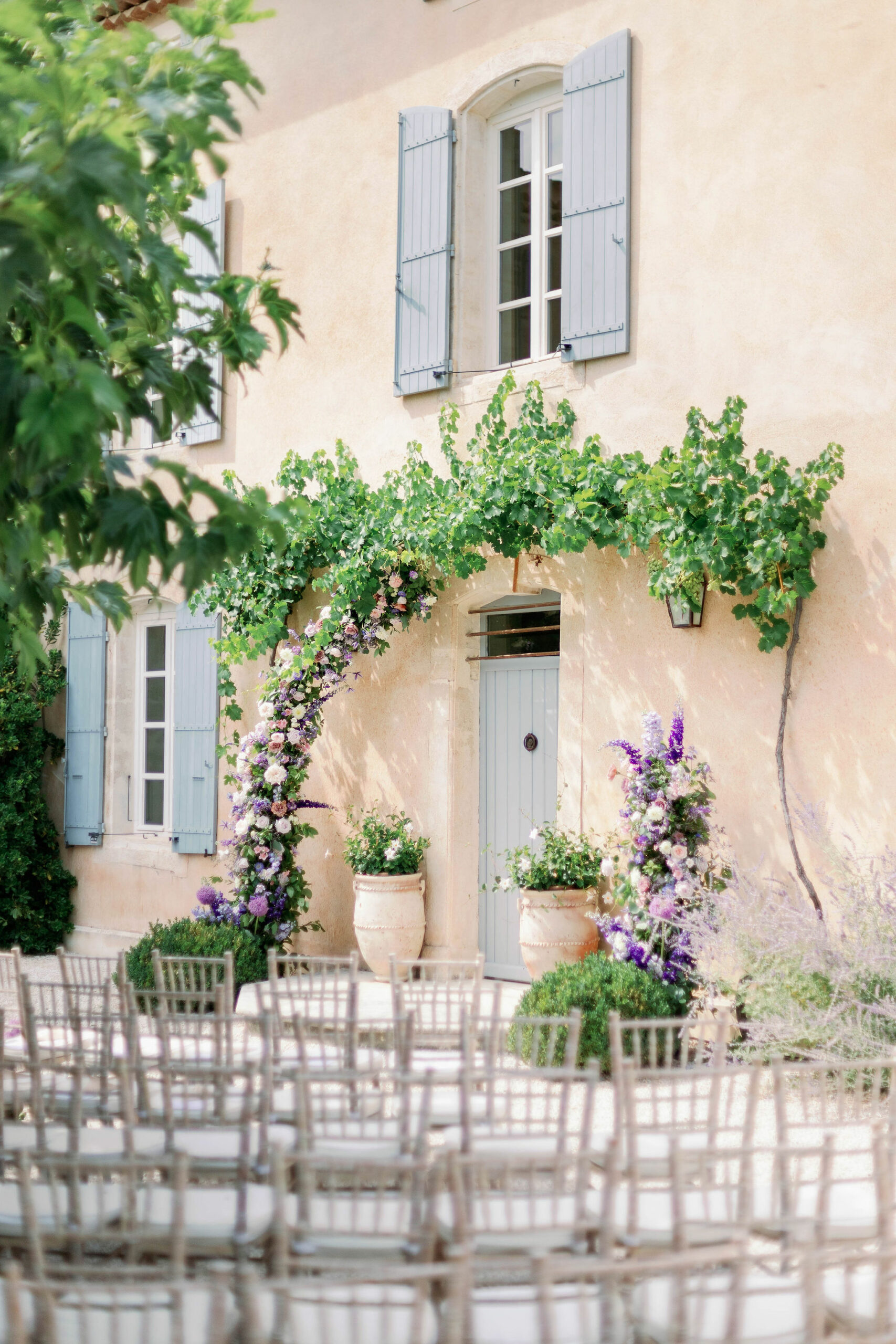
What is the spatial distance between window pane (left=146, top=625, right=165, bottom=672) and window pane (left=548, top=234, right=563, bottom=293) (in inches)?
144

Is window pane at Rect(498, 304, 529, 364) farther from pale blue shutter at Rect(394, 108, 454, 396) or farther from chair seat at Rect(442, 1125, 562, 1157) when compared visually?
chair seat at Rect(442, 1125, 562, 1157)

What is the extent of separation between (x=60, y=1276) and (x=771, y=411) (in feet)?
15.6

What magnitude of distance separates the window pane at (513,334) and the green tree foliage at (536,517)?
57 cm

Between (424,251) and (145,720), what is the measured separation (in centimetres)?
378

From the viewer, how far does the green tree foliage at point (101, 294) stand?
210 cm

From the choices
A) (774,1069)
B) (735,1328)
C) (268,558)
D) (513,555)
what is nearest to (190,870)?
(268,558)

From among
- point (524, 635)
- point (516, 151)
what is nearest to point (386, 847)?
point (524, 635)

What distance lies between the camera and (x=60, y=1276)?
2.65m

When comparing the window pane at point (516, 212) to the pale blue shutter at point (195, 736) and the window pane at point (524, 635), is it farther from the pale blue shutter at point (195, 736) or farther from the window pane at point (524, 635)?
the pale blue shutter at point (195, 736)

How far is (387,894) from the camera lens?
7105 mm

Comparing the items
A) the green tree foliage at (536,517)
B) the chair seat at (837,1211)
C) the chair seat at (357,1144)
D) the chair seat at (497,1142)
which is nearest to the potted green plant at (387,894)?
the green tree foliage at (536,517)

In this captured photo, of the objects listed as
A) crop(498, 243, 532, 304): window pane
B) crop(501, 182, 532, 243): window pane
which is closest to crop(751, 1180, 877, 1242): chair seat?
crop(498, 243, 532, 304): window pane

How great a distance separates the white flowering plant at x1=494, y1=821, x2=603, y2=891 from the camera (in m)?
6.37

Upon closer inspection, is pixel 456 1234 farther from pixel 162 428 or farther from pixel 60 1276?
pixel 162 428
